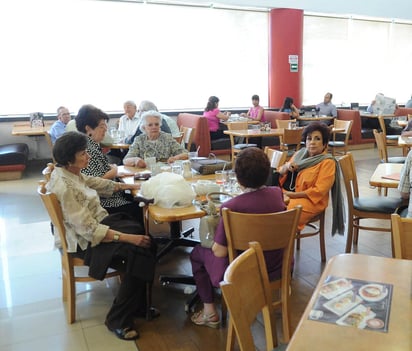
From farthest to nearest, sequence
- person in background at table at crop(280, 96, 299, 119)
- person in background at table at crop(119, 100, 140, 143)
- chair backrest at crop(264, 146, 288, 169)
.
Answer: person in background at table at crop(280, 96, 299, 119)
person in background at table at crop(119, 100, 140, 143)
chair backrest at crop(264, 146, 288, 169)

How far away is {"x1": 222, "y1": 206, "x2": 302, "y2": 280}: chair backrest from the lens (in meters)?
1.81

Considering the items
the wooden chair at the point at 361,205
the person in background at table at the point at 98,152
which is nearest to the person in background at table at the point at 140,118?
the person in background at table at the point at 98,152

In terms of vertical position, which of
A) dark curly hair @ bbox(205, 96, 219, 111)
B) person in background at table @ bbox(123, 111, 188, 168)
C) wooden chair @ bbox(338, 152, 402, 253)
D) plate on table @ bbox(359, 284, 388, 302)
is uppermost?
dark curly hair @ bbox(205, 96, 219, 111)

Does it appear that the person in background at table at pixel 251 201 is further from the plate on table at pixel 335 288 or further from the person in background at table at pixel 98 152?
the person in background at table at pixel 98 152

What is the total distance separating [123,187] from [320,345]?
6.41 feet

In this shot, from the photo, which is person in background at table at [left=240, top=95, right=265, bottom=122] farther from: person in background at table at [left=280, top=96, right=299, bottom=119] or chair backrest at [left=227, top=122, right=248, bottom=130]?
chair backrest at [left=227, top=122, right=248, bottom=130]

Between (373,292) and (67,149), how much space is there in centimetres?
173

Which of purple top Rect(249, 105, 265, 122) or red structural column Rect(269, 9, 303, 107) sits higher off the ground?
red structural column Rect(269, 9, 303, 107)

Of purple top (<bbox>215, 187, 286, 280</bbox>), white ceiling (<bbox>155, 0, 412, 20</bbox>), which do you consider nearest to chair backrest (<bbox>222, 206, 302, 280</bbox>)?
purple top (<bbox>215, 187, 286, 280</bbox>)

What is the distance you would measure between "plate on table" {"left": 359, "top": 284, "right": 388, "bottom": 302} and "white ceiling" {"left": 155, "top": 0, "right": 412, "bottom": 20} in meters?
3.60

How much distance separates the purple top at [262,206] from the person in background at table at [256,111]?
627cm

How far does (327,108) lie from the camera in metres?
8.93

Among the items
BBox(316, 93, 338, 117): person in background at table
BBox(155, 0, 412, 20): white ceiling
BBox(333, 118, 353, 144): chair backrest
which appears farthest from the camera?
BBox(316, 93, 338, 117): person in background at table

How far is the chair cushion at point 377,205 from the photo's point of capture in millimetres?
3033
